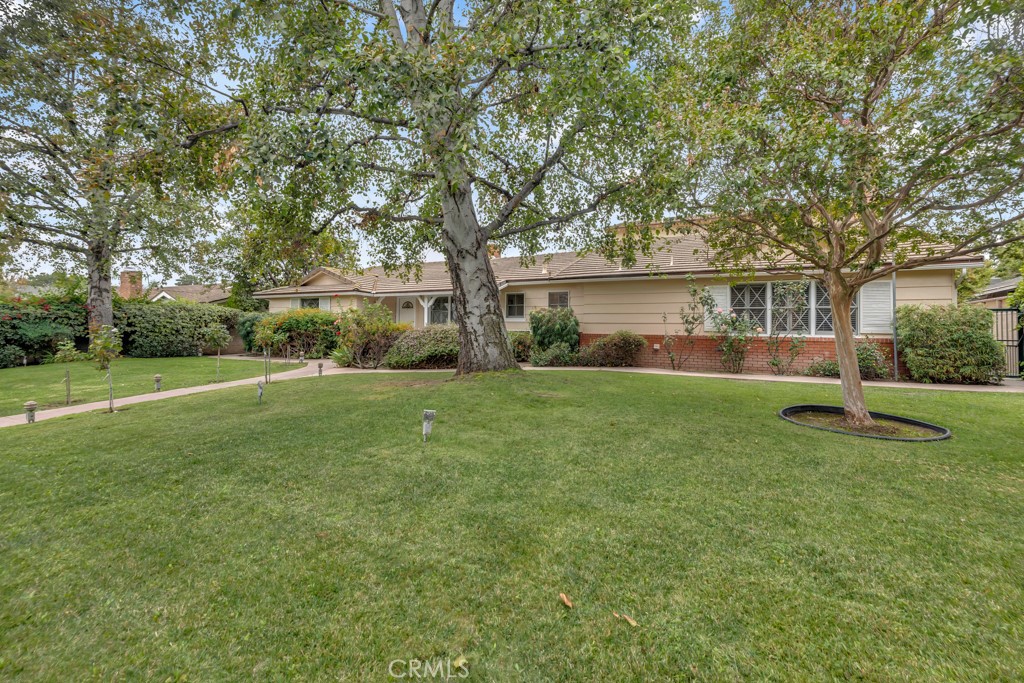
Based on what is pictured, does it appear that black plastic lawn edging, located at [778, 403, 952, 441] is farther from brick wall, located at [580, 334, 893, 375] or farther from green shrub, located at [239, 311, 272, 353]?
green shrub, located at [239, 311, 272, 353]

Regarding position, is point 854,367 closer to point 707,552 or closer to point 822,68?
point 822,68

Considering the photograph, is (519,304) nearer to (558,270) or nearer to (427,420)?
(558,270)

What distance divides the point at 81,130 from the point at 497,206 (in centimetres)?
776

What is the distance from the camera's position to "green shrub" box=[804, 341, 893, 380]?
34.5ft

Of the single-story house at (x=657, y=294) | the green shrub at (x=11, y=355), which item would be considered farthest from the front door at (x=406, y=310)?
the green shrub at (x=11, y=355)

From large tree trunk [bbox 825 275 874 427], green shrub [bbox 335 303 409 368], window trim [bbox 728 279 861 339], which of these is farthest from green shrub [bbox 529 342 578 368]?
large tree trunk [bbox 825 275 874 427]

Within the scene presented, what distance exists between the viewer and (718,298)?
1269 cm

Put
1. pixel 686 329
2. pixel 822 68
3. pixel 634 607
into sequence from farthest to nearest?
1. pixel 686 329
2. pixel 822 68
3. pixel 634 607

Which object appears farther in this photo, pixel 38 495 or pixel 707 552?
pixel 38 495

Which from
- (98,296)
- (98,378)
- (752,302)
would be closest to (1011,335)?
(752,302)

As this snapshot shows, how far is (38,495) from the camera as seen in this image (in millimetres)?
3279

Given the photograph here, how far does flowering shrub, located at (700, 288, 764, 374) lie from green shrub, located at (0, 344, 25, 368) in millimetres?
21106

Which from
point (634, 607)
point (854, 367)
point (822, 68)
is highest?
point (822, 68)

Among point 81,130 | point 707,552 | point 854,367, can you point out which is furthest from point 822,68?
point 81,130
